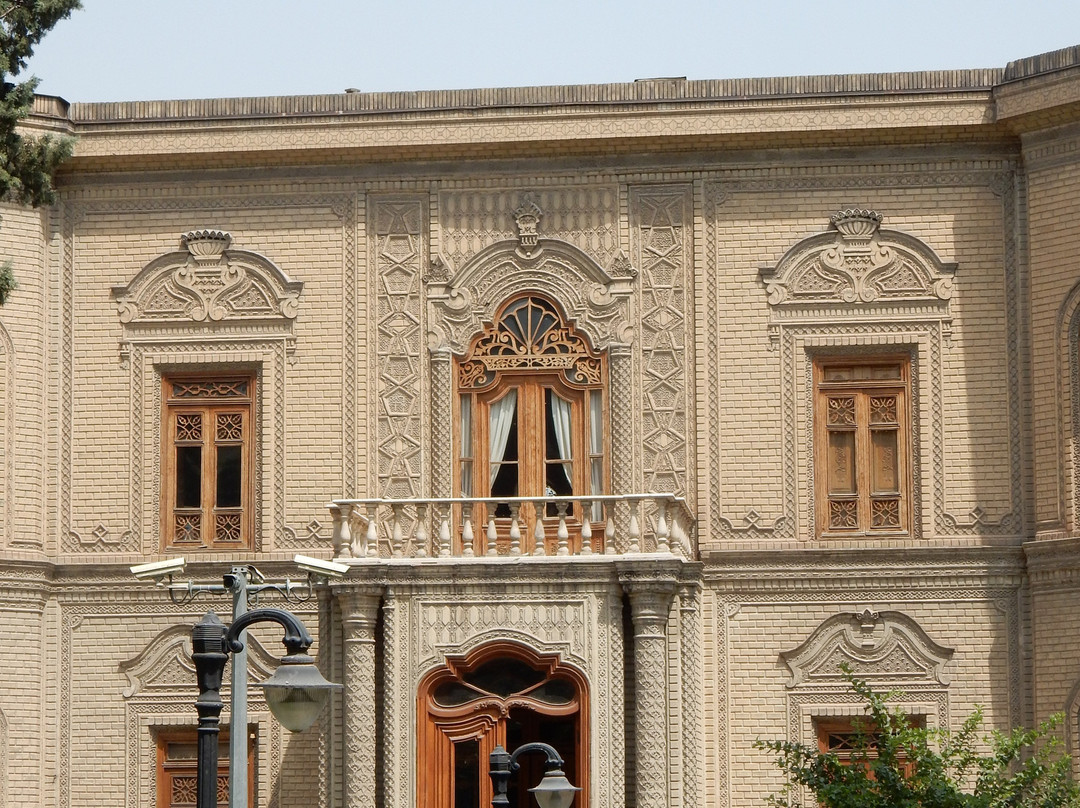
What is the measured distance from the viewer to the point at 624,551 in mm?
20562

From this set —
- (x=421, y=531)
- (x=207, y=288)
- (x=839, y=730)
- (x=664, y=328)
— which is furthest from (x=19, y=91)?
(x=839, y=730)

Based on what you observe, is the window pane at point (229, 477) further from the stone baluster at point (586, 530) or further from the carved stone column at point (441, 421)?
the stone baluster at point (586, 530)

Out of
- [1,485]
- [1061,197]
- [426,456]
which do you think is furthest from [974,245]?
[1,485]

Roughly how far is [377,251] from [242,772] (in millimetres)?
9487

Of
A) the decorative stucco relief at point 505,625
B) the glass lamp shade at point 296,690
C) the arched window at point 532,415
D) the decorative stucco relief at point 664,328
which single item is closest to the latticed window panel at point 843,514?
the decorative stucco relief at point 664,328

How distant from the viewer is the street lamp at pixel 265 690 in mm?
11164

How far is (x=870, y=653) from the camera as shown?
2117 cm

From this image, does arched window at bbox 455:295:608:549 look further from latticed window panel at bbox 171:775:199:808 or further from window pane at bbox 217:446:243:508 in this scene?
latticed window panel at bbox 171:775:199:808

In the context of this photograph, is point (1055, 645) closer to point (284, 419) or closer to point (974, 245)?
point (974, 245)

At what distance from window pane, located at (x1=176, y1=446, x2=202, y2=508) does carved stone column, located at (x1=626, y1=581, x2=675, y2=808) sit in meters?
4.78

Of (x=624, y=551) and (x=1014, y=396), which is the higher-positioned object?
(x=1014, y=396)

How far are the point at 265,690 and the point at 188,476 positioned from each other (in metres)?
11.0

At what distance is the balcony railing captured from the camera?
20.4 metres

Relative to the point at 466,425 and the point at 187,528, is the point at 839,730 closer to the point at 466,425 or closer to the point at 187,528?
the point at 466,425
